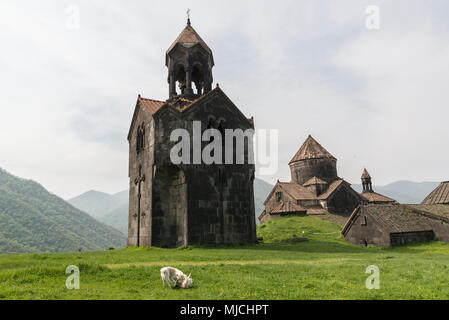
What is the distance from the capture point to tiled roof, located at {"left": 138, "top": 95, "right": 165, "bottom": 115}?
72.6 ft

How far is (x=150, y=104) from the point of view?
23.4 metres

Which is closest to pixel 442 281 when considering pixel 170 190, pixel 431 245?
pixel 170 190

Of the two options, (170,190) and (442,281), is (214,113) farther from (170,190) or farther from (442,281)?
(442,281)

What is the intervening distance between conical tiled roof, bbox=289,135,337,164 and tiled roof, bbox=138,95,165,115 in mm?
29352

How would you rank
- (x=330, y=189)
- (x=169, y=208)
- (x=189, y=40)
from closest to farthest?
(x=169, y=208) < (x=189, y=40) < (x=330, y=189)

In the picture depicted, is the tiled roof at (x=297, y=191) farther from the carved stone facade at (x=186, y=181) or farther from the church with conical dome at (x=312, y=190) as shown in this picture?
the carved stone facade at (x=186, y=181)

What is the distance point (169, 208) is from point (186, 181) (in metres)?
2.45

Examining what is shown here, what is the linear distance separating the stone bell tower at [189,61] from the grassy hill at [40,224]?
59.9 meters

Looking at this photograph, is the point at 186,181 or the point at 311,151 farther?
the point at 311,151

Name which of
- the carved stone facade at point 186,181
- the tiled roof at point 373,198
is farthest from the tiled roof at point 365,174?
the carved stone facade at point 186,181

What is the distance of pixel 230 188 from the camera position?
21.9m
